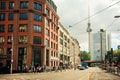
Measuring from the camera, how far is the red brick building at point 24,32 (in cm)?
7338

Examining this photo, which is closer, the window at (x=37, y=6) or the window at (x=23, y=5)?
the window at (x=23, y=5)

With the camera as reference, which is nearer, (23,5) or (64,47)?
(23,5)

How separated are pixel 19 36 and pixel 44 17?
36.0 feet

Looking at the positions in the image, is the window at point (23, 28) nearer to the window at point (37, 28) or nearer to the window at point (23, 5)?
the window at point (37, 28)

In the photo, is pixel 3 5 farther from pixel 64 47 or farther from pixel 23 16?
pixel 64 47

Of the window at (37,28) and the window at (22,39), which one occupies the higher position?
the window at (37,28)

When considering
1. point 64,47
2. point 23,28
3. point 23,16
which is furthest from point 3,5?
point 64,47

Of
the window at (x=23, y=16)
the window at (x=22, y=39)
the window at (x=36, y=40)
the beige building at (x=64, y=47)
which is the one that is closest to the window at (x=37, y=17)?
the window at (x=23, y=16)

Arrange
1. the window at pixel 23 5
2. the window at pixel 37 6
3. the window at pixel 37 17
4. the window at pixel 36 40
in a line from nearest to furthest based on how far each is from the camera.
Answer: the window at pixel 36 40
the window at pixel 23 5
the window at pixel 37 17
the window at pixel 37 6

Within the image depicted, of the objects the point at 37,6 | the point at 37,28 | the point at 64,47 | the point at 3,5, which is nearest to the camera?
the point at 37,28

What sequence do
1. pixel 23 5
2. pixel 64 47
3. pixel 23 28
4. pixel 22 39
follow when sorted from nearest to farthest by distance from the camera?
pixel 22 39, pixel 23 28, pixel 23 5, pixel 64 47

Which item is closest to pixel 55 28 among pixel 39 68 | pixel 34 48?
pixel 34 48

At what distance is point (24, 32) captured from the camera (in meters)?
75.2

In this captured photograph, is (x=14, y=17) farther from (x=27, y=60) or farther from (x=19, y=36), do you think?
(x=27, y=60)
